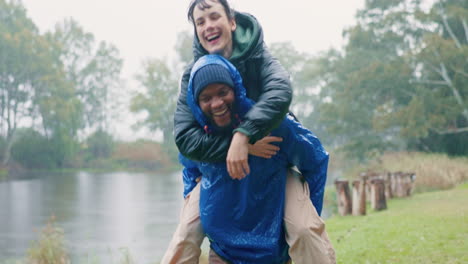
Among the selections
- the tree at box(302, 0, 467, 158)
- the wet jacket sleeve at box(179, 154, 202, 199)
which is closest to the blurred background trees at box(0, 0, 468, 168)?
the tree at box(302, 0, 467, 158)

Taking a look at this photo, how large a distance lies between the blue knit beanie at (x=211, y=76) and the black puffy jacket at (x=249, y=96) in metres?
0.17

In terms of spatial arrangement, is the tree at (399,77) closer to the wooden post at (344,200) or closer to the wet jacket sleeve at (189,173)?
the wooden post at (344,200)

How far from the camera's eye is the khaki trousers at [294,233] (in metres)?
2.42

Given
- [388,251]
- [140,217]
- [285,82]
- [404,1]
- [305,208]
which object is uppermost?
[404,1]

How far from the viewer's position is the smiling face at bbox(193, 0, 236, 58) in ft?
7.93

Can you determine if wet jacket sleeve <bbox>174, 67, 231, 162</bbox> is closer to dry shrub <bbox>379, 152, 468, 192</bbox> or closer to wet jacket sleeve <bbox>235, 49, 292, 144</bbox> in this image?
wet jacket sleeve <bbox>235, 49, 292, 144</bbox>

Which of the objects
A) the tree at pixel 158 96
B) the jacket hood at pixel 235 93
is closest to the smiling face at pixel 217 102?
the jacket hood at pixel 235 93

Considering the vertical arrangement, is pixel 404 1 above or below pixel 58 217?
above

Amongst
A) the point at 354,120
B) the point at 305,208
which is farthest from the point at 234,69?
the point at 354,120

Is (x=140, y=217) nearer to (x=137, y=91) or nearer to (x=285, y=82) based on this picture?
(x=285, y=82)

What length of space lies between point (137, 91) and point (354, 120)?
23161 mm

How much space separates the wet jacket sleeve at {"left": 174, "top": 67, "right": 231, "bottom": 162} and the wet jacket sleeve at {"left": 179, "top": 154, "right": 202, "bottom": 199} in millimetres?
388

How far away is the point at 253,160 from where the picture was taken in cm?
248

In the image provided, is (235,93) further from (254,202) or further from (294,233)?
(294,233)
